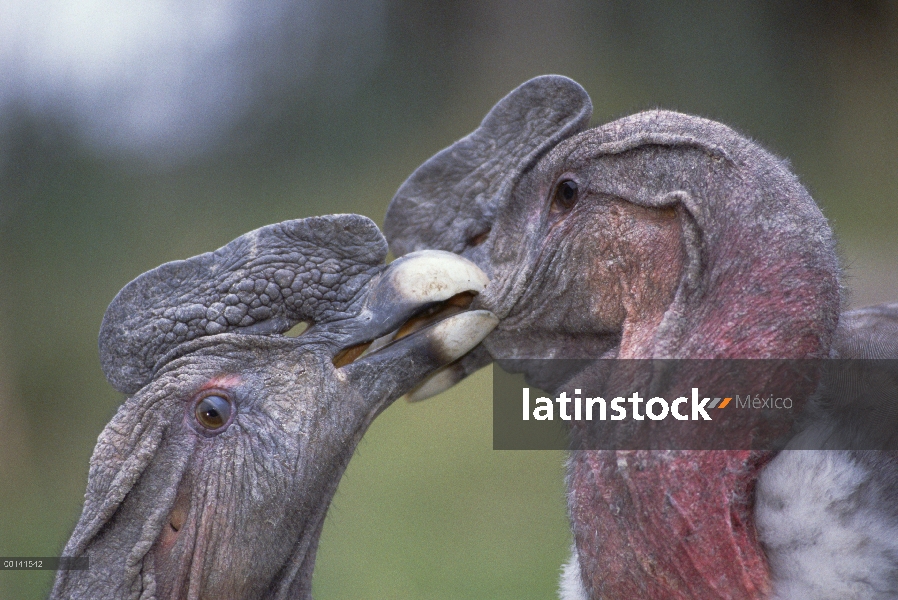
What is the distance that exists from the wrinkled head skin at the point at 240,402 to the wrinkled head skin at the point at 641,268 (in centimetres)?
45

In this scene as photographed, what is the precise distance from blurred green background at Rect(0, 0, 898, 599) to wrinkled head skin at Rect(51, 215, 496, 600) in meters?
4.28

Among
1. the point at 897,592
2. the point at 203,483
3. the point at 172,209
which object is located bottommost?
the point at 897,592

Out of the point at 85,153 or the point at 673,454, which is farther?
the point at 85,153

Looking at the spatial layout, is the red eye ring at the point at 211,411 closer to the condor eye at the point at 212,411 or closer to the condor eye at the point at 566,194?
the condor eye at the point at 212,411

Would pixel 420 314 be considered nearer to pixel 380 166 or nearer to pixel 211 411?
pixel 211 411

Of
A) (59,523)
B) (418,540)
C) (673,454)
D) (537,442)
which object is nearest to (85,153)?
(59,523)

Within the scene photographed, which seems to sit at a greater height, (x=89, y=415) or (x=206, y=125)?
(x=206, y=125)

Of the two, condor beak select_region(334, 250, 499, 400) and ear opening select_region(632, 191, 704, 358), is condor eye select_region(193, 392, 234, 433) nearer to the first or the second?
condor beak select_region(334, 250, 499, 400)

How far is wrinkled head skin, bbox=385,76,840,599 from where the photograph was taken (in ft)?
7.88

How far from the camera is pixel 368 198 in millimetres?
8781

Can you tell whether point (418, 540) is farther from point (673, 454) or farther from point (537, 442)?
point (673, 454)

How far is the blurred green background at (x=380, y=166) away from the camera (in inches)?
306

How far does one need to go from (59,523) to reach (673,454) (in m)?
6.70

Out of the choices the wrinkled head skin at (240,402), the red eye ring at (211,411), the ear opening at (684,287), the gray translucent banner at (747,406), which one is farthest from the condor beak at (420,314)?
the ear opening at (684,287)
